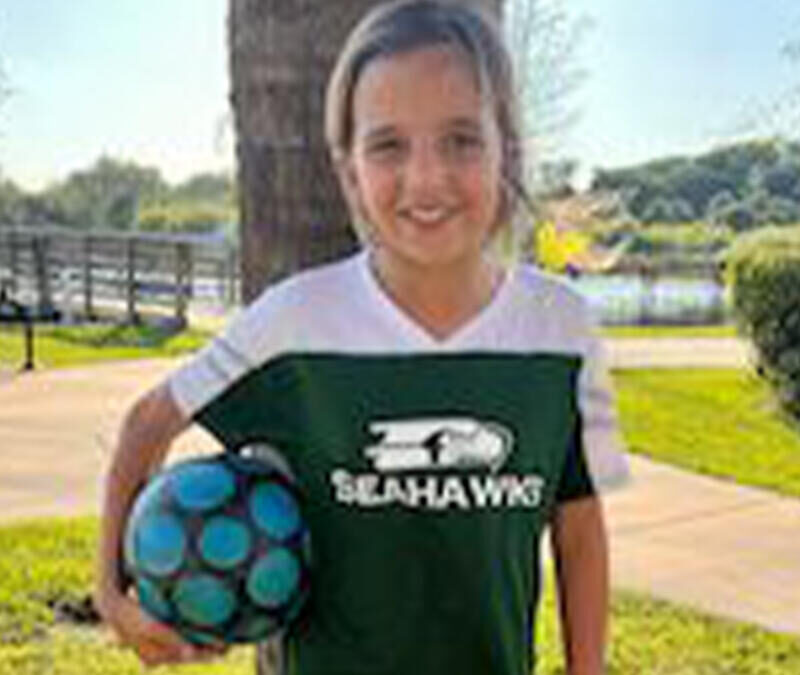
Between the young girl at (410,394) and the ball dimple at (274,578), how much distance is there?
58 millimetres

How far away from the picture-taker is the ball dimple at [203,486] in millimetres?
2307

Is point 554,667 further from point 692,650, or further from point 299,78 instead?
point 299,78

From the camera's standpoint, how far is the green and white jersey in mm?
2264

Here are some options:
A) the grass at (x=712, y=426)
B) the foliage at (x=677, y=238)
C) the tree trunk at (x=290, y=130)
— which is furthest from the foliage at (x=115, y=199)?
the tree trunk at (x=290, y=130)

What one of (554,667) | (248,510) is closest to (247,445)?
(248,510)

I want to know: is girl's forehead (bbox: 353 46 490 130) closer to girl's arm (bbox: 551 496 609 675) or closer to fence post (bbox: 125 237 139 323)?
girl's arm (bbox: 551 496 609 675)

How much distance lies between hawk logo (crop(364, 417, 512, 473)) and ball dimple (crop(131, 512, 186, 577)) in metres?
0.32

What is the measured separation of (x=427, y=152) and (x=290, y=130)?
0.93m

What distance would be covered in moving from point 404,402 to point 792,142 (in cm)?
1342

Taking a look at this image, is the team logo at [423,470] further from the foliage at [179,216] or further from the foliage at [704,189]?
the foliage at [179,216]

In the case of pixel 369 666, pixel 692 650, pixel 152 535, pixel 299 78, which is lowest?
pixel 692 650

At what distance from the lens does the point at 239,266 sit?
339cm

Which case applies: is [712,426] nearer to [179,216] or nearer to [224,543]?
[224,543]

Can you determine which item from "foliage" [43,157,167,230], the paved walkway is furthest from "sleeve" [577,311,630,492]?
"foliage" [43,157,167,230]
